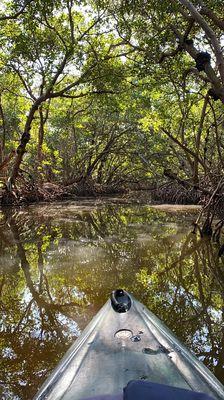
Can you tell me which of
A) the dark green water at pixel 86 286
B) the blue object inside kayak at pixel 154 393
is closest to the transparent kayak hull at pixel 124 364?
the blue object inside kayak at pixel 154 393

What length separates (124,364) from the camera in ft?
4.74

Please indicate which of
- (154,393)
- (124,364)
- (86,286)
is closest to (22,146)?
(86,286)

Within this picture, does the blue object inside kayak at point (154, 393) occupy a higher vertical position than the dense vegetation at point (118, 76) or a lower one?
lower

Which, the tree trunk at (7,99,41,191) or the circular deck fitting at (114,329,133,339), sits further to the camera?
the tree trunk at (7,99,41,191)

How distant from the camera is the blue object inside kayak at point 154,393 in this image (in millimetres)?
969

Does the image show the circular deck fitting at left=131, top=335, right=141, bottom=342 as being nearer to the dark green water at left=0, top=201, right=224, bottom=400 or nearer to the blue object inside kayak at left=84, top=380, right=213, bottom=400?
the dark green water at left=0, top=201, right=224, bottom=400

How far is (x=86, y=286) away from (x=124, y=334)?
1697 mm

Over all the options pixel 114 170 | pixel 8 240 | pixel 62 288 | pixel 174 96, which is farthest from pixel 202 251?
pixel 114 170

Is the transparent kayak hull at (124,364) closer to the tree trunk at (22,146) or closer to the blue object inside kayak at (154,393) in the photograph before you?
the blue object inside kayak at (154,393)

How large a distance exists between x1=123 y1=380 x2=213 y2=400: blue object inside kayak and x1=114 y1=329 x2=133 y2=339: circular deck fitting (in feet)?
2.27

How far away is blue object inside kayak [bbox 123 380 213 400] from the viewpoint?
969 mm

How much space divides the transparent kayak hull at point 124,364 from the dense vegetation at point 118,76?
10.2ft

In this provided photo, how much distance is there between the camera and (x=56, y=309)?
2891 millimetres

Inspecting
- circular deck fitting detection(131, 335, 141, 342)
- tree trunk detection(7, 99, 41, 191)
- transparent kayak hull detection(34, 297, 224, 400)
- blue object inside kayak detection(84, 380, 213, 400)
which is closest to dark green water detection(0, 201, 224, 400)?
transparent kayak hull detection(34, 297, 224, 400)
